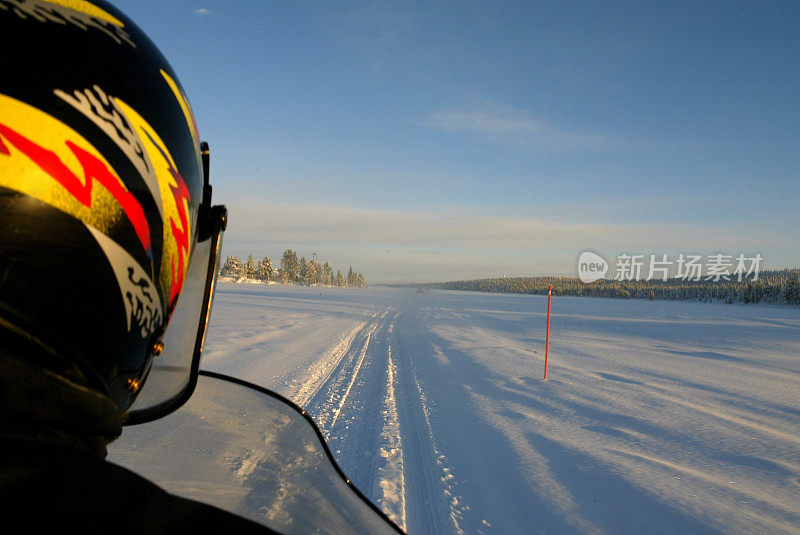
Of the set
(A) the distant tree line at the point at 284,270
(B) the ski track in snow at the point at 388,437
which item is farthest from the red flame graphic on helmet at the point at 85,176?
(A) the distant tree line at the point at 284,270

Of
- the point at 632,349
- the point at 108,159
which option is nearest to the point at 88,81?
the point at 108,159

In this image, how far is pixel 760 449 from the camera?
4219 millimetres

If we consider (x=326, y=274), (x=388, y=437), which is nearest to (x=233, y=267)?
(x=326, y=274)

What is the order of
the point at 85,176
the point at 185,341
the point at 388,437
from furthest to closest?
the point at 388,437
the point at 185,341
the point at 85,176

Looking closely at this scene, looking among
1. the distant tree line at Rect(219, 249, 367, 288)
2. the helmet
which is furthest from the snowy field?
the distant tree line at Rect(219, 249, 367, 288)

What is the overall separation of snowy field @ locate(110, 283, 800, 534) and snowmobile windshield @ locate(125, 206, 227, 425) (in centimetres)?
19

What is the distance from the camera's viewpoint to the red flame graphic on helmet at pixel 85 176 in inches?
29.3

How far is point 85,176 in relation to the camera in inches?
32.8

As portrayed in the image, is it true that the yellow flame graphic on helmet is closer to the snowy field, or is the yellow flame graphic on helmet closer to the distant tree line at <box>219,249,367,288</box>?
the snowy field

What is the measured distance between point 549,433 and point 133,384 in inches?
182

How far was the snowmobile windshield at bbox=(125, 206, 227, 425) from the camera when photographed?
1.19m

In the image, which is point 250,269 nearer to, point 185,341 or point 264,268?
point 264,268

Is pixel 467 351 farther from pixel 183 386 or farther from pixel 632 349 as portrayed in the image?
pixel 183 386

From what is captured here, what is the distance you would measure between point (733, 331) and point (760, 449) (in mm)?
16492
